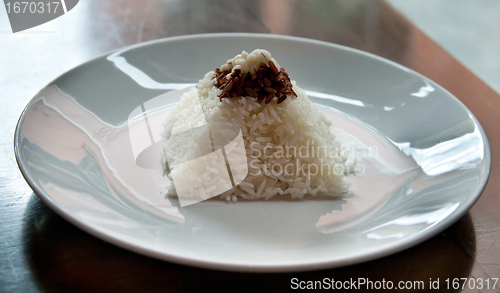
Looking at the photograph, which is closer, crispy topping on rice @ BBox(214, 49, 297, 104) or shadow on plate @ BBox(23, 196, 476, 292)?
shadow on plate @ BBox(23, 196, 476, 292)

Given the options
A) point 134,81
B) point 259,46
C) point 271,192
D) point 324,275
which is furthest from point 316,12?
point 324,275

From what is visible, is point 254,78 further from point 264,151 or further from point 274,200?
point 274,200

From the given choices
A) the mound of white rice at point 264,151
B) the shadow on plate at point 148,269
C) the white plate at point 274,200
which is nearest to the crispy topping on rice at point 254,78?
the mound of white rice at point 264,151

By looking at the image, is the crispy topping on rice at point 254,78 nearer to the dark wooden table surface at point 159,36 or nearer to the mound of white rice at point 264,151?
the mound of white rice at point 264,151

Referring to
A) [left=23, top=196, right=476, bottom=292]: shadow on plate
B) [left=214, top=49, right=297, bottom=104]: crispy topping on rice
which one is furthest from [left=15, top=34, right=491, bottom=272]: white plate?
[left=214, top=49, right=297, bottom=104]: crispy topping on rice

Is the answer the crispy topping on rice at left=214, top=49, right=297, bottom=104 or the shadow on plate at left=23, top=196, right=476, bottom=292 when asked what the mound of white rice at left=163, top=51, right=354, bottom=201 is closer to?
the crispy topping on rice at left=214, top=49, right=297, bottom=104

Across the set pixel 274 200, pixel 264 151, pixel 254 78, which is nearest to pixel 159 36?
pixel 254 78
